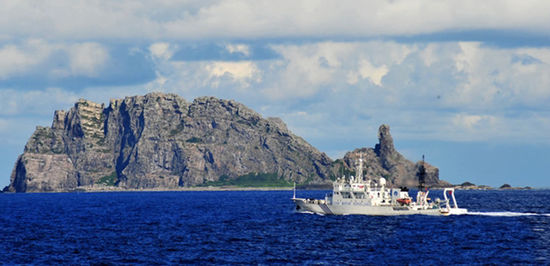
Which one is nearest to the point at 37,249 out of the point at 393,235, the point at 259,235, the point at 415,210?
the point at 259,235

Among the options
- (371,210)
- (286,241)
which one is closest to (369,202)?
(371,210)

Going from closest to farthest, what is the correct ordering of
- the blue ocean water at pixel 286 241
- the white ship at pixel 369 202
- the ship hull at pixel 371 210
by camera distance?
the blue ocean water at pixel 286 241 → the ship hull at pixel 371 210 → the white ship at pixel 369 202

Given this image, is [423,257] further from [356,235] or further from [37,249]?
[37,249]

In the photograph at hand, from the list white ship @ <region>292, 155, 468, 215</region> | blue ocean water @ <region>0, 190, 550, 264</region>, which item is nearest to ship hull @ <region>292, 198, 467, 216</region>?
white ship @ <region>292, 155, 468, 215</region>

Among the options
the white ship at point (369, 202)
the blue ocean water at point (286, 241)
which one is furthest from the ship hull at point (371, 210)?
the blue ocean water at point (286, 241)

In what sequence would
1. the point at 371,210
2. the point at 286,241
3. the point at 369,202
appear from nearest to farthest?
the point at 286,241
the point at 369,202
the point at 371,210

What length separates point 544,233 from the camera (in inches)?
4808

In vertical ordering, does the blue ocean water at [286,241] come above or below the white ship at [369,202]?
below

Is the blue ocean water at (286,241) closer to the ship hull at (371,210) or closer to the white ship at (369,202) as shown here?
the ship hull at (371,210)

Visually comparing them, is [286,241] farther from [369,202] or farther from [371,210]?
[371,210]

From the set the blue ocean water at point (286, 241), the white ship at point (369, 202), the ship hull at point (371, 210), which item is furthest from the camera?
the white ship at point (369, 202)

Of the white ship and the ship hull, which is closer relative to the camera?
the ship hull

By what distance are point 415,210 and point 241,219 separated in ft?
123

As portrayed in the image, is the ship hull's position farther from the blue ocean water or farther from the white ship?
the blue ocean water
